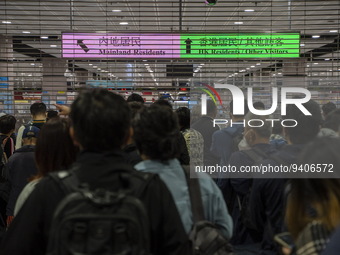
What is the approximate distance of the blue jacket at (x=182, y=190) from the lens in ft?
6.91

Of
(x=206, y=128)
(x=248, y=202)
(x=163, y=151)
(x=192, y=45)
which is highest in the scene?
(x=192, y=45)

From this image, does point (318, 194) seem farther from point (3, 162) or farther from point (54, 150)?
point (3, 162)

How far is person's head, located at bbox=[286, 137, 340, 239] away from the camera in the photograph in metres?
1.48

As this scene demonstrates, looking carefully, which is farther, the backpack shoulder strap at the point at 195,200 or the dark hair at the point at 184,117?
the dark hair at the point at 184,117

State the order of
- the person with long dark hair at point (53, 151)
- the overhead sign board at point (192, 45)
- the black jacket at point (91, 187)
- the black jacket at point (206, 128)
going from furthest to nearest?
the overhead sign board at point (192, 45) < the black jacket at point (206, 128) < the person with long dark hair at point (53, 151) < the black jacket at point (91, 187)

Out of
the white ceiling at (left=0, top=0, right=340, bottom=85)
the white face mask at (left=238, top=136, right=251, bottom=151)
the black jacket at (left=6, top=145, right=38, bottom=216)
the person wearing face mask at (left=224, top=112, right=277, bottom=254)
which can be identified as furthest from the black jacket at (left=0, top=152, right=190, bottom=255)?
the white ceiling at (left=0, top=0, right=340, bottom=85)

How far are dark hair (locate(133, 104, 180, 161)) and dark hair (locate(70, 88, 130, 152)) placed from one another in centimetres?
41

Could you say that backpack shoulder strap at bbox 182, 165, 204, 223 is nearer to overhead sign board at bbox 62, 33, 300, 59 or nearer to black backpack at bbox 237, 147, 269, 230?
black backpack at bbox 237, 147, 269, 230

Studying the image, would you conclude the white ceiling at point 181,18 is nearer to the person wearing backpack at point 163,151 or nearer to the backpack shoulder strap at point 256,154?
the backpack shoulder strap at point 256,154

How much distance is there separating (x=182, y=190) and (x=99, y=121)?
0.62 m

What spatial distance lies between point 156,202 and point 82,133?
0.35m

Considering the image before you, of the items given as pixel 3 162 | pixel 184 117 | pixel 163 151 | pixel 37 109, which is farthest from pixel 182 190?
pixel 37 109

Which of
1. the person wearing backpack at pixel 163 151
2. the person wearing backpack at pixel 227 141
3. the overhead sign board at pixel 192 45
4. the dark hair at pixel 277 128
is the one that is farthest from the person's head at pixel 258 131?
the overhead sign board at pixel 192 45

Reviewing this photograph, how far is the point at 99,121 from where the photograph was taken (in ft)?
5.52
